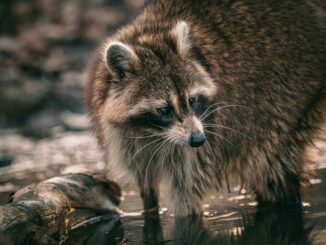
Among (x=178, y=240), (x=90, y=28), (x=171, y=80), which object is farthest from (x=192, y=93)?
(x=90, y=28)

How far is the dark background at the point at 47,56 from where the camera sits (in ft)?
29.2

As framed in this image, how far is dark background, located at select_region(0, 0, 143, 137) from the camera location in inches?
351

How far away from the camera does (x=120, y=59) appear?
471 centimetres

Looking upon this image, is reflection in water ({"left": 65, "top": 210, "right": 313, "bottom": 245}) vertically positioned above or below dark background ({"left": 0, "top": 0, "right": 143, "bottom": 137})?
below

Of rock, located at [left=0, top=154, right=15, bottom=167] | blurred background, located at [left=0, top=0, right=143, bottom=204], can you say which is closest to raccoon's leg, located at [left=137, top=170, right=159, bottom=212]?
blurred background, located at [left=0, top=0, right=143, bottom=204]

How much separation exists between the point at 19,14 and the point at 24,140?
3893mm

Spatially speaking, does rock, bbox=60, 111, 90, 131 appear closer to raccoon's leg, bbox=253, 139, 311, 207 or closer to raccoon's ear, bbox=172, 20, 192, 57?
raccoon's leg, bbox=253, 139, 311, 207

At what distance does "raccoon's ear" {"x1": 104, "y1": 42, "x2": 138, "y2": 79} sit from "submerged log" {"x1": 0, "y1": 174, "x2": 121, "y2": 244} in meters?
0.75

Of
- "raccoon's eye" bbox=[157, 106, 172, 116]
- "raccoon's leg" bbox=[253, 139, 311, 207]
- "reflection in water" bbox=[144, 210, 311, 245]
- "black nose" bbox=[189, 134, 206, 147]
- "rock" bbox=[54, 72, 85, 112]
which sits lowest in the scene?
"reflection in water" bbox=[144, 210, 311, 245]

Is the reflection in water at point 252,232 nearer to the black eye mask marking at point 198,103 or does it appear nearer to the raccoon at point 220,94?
the raccoon at point 220,94

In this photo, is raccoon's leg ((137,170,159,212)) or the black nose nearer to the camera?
the black nose

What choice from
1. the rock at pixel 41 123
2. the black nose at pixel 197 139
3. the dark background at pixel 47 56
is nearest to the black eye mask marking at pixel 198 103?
the black nose at pixel 197 139

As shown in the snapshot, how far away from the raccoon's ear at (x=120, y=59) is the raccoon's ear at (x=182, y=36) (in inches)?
10.1

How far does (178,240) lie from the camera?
178 inches
